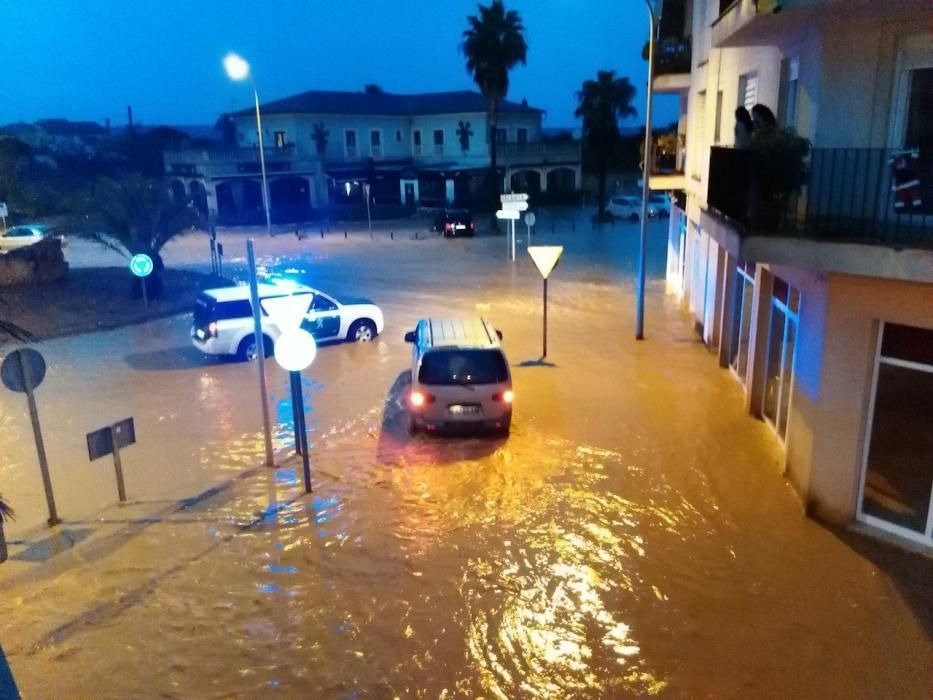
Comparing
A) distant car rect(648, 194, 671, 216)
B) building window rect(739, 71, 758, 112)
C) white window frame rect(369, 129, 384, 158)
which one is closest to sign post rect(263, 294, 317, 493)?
building window rect(739, 71, 758, 112)

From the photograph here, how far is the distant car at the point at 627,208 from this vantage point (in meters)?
43.3

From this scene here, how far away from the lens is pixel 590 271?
26344mm

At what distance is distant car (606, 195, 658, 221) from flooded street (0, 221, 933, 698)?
30970mm

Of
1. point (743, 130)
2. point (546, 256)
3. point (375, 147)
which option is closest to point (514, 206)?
point (546, 256)

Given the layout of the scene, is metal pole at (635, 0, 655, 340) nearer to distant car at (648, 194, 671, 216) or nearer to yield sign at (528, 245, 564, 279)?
yield sign at (528, 245, 564, 279)

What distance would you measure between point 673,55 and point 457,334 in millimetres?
13542

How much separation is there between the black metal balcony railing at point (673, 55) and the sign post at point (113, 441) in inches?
673

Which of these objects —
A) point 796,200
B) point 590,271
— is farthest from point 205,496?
point 590,271

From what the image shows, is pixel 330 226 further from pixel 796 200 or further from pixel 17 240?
pixel 796 200

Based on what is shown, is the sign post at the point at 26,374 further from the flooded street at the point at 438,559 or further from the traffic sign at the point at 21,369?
the flooded street at the point at 438,559

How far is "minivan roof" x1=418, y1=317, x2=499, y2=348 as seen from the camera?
35.3ft

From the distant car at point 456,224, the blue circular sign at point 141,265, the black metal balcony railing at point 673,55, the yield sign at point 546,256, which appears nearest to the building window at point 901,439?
the yield sign at point 546,256

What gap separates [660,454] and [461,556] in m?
3.96

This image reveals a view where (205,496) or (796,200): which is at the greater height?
(796,200)
